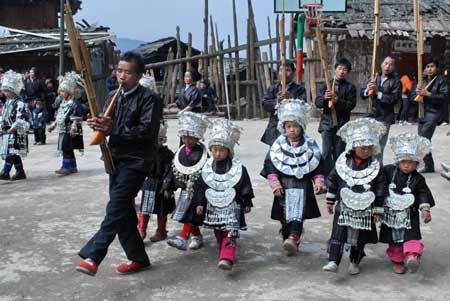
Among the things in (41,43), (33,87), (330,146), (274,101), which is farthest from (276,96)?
(41,43)

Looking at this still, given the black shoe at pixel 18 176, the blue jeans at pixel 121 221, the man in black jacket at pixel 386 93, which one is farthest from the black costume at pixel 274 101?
the black shoe at pixel 18 176

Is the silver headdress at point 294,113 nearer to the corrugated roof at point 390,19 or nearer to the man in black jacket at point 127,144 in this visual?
the man in black jacket at point 127,144

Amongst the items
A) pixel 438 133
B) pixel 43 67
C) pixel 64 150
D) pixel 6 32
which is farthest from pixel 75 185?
pixel 6 32

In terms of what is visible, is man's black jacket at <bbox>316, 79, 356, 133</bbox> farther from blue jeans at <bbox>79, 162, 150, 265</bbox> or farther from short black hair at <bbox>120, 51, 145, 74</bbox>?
blue jeans at <bbox>79, 162, 150, 265</bbox>

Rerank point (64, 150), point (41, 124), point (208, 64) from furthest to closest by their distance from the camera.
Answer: point (208, 64) < point (41, 124) < point (64, 150)

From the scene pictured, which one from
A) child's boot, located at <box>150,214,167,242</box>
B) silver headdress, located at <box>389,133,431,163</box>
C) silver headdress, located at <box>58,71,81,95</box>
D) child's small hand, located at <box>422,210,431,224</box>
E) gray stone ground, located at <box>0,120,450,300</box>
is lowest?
gray stone ground, located at <box>0,120,450,300</box>

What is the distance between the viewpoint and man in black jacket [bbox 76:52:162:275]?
4.45m

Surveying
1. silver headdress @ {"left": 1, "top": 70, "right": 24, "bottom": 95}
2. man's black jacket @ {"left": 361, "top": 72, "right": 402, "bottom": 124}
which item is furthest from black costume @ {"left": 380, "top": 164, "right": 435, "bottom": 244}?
silver headdress @ {"left": 1, "top": 70, "right": 24, "bottom": 95}

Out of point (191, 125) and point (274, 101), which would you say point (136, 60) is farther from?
point (274, 101)

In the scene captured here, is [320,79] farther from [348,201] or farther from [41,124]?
[348,201]

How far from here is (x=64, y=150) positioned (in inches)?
356

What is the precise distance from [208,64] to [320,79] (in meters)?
4.00

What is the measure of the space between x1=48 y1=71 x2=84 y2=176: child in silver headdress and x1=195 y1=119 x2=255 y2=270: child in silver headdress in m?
4.39

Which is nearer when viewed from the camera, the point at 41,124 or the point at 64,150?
the point at 64,150
